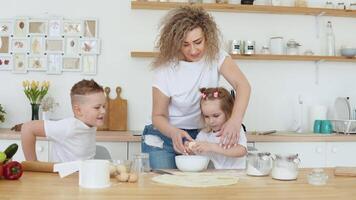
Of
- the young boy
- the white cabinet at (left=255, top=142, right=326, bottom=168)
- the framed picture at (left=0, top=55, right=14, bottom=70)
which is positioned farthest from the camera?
the framed picture at (left=0, top=55, right=14, bottom=70)

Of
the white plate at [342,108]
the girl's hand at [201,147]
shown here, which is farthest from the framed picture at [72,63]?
the white plate at [342,108]

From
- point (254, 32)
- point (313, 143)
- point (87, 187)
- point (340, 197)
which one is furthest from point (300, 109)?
point (87, 187)

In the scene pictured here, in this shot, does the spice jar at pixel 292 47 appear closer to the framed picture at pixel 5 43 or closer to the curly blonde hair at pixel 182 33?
the curly blonde hair at pixel 182 33

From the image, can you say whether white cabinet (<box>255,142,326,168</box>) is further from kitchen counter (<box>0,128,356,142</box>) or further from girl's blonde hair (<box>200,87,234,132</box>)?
girl's blonde hair (<box>200,87,234,132</box>)

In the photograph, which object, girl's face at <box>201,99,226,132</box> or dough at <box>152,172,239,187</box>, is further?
girl's face at <box>201,99,226,132</box>

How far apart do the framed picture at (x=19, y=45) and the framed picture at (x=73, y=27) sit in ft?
1.07

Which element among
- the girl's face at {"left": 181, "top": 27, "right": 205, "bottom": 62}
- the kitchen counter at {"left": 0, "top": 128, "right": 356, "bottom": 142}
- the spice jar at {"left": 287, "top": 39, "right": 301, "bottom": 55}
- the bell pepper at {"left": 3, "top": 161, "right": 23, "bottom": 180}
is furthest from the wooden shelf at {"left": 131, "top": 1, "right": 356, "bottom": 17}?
the bell pepper at {"left": 3, "top": 161, "right": 23, "bottom": 180}

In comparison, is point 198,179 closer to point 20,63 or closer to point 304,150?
point 304,150

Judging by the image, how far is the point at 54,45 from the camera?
10.9 ft

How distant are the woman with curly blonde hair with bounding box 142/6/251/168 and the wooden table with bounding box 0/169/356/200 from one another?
2.00ft

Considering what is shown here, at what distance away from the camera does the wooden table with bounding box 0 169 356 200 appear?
1.09 metres

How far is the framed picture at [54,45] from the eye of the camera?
3312 mm

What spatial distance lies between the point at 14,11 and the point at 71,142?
1885mm

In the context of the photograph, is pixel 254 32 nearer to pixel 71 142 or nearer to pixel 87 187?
pixel 71 142
